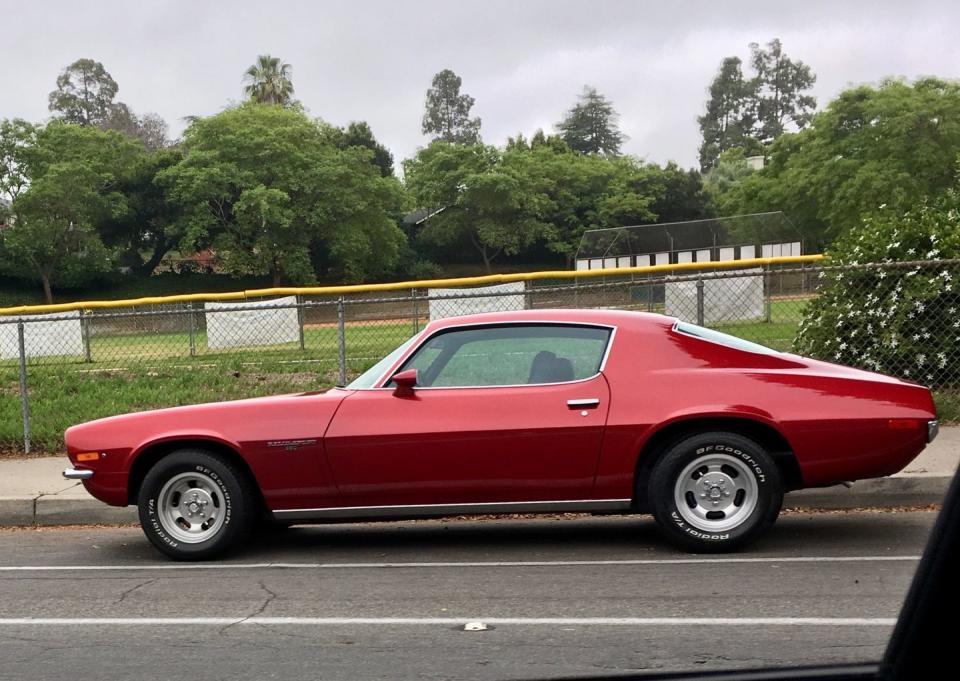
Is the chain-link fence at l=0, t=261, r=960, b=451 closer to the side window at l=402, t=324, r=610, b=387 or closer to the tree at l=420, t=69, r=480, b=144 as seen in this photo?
the side window at l=402, t=324, r=610, b=387

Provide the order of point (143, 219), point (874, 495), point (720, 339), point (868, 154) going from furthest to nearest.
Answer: point (143, 219)
point (868, 154)
point (874, 495)
point (720, 339)

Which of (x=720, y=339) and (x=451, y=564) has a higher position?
(x=720, y=339)

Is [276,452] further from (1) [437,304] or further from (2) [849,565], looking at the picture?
(1) [437,304]

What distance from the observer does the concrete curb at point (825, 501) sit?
23.8 ft

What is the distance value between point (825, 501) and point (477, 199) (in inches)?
2123

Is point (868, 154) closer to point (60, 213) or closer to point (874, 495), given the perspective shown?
point (60, 213)

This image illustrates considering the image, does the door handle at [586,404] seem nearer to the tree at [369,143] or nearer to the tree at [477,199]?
the tree at [477,199]

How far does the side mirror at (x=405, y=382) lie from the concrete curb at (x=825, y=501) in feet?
9.80

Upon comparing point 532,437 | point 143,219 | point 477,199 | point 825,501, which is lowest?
point 825,501

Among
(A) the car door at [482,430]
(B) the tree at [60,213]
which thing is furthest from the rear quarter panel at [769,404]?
(B) the tree at [60,213]

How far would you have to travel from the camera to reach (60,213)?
Answer: 5350 centimetres

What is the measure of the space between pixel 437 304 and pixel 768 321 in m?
5.33

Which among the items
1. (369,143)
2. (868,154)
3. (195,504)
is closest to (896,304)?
(195,504)

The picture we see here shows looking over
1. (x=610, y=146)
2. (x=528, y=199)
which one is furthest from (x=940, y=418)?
(x=610, y=146)
